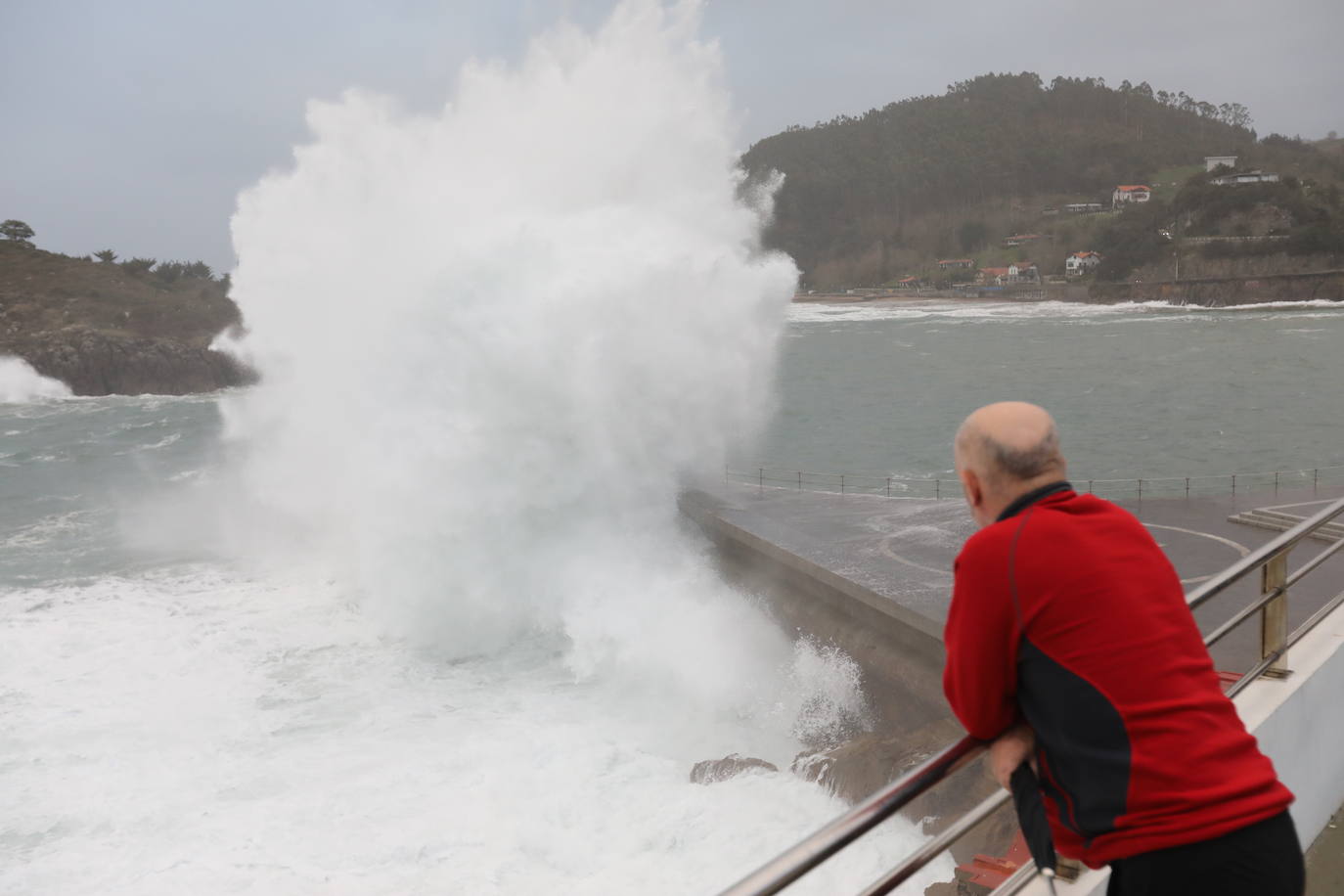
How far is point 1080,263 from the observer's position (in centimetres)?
10950

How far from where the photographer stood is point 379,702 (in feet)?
46.4

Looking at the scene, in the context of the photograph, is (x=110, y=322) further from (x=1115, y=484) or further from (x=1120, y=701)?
(x=1120, y=701)

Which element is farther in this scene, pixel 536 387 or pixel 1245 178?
pixel 1245 178

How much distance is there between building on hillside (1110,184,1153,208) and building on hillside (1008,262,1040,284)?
2134cm

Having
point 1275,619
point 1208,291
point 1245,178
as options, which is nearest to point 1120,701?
point 1275,619

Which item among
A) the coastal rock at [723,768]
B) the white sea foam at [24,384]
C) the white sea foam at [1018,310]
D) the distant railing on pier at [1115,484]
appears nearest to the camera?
the coastal rock at [723,768]

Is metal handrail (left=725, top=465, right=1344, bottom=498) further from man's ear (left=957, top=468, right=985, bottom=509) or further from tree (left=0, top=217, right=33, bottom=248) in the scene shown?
tree (left=0, top=217, right=33, bottom=248)

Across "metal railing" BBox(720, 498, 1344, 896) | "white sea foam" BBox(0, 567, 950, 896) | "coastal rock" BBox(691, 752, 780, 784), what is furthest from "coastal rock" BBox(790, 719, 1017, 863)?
"metal railing" BBox(720, 498, 1344, 896)

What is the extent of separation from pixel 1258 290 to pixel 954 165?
5398 cm

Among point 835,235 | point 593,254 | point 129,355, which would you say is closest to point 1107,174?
point 835,235

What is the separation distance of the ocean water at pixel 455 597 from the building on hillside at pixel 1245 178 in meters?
99.3

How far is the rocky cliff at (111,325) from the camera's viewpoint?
7231 cm

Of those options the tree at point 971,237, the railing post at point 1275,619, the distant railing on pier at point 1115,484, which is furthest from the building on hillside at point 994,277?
the railing post at point 1275,619

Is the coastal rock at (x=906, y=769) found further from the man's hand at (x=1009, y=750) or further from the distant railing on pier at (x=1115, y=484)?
the distant railing on pier at (x=1115, y=484)
